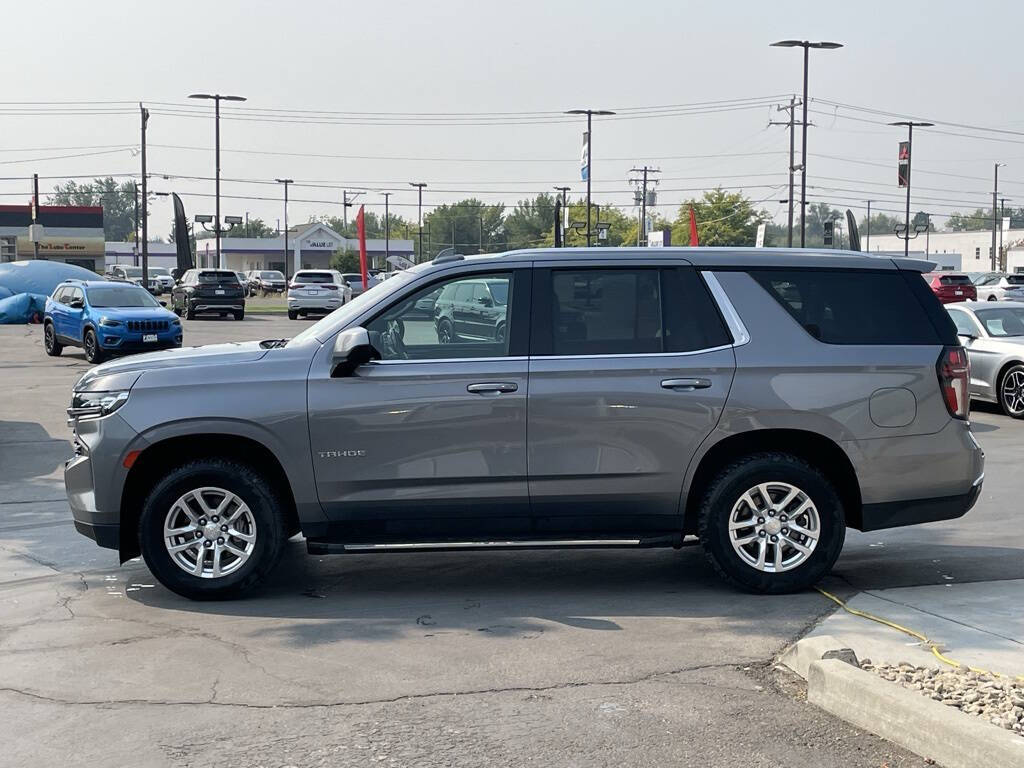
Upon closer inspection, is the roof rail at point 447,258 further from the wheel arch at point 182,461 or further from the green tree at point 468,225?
the green tree at point 468,225

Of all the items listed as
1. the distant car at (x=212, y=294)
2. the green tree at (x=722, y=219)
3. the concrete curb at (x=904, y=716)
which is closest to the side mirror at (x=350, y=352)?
the concrete curb at (x=904, y=716)

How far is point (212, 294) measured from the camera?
140 feet

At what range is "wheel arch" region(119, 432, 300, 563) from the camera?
689 centimetres

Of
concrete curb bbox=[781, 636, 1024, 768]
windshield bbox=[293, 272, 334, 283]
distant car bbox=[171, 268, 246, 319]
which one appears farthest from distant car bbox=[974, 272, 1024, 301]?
concrete curb bbox=[781, 636, 1024, 768]

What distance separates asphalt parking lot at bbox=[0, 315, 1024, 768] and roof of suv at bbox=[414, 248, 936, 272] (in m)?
1.88

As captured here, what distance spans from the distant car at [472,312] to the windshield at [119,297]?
1985 centimetres

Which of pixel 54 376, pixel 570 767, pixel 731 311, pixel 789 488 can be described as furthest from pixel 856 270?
pixel 54 376

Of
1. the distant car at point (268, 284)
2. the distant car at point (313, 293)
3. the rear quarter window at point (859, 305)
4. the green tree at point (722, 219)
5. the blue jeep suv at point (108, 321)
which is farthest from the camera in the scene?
the green tree at point (722, 219)

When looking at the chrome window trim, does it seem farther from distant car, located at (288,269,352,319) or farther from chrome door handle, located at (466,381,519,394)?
distant car, located at (288,269,352,319)

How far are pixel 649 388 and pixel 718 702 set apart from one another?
2064 millimetres

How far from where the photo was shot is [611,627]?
252 inches

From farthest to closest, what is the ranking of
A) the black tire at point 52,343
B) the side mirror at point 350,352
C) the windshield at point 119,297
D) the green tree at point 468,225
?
the green tree at point 468,225
the black tire at point 52,343
the windshield at point 119,297
the side mirror at point 350,352

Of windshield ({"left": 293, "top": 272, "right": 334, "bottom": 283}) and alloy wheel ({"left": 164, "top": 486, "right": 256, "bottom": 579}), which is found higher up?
windshield ({"left": 293, "top": 272, "right": 334, "bottom": 283})

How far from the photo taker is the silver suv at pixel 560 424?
6746 millimetres
